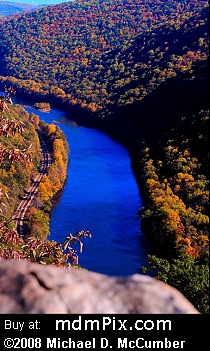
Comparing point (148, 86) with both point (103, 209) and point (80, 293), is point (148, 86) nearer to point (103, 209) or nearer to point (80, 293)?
point (103, 209)

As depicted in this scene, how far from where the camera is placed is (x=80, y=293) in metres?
1.41

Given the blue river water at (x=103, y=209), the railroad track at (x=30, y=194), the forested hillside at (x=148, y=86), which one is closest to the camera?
the forested hillside at (x=148, y=86)

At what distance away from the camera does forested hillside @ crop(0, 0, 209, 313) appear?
769cm

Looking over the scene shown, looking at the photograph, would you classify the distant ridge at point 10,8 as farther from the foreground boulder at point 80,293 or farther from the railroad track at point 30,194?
the foreground boulder at point 80,293

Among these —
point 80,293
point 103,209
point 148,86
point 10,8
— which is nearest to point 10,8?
point 10,8

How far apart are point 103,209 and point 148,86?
50.5ft

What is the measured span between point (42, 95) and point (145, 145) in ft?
66.6

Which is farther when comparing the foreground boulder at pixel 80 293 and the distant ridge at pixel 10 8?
the distant ridge at pixel 10 8

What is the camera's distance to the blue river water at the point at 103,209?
14703 mm

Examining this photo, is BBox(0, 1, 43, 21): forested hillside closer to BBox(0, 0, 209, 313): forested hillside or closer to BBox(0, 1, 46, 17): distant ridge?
BBox(0, 1, 46, 17): distant ridge

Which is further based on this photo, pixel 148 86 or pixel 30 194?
pixel 148 86

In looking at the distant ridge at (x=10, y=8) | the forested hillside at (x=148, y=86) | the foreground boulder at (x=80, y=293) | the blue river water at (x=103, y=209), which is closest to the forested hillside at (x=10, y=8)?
the distant ridge at (x=10, y=8)

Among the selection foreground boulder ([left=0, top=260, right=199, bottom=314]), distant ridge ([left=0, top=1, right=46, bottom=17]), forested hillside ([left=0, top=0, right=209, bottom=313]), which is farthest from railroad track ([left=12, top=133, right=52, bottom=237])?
distant ridge ([left=0, top=1, right=46, bottom=17])

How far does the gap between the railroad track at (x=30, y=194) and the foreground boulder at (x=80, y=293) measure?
15.9m
